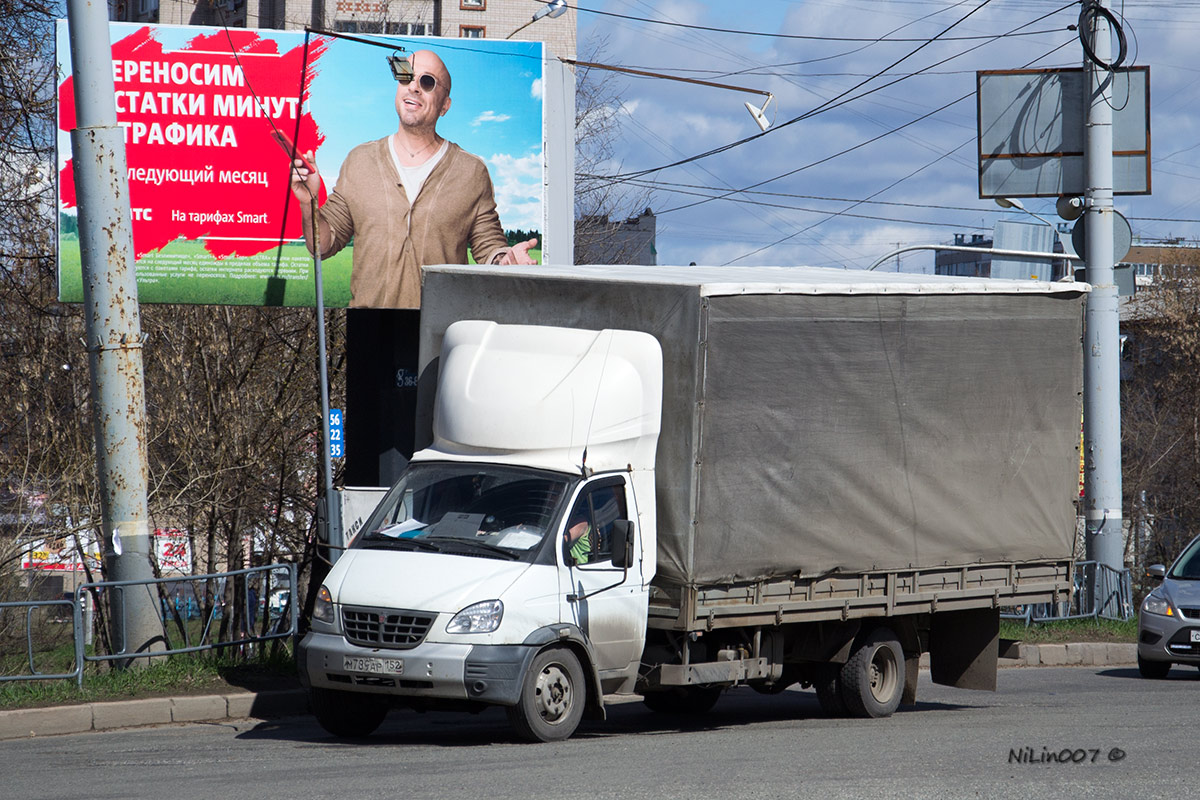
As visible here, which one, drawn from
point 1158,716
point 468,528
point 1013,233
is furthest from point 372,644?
Answer: point 1013,233

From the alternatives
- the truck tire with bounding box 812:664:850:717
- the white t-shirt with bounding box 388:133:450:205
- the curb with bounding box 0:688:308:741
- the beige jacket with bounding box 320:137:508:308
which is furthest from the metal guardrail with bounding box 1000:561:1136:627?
the curb with bounding box 0:688:308:741

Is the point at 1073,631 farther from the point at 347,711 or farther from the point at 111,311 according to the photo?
the point at 111,311

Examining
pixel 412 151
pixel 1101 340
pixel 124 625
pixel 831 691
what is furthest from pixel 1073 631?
pixel 124 625

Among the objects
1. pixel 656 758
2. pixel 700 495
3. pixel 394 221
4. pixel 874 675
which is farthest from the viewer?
pixel 394 221

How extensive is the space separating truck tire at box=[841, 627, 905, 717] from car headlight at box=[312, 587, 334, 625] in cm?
418

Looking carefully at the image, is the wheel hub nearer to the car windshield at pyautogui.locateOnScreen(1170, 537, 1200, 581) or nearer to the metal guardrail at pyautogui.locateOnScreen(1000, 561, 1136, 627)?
the car windshield at pyautogui.locateOnScreen(1170, 537, 1200, 581)

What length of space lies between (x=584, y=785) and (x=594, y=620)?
2.10m

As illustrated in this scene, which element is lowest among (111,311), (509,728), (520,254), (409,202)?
(509,728)

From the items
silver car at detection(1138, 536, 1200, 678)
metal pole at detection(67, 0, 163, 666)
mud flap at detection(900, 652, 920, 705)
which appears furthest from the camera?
silver car at detection(1138, 536, 1200, 678)

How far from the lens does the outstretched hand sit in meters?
17.7

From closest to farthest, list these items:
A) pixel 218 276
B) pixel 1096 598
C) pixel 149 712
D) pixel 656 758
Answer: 1. pixel 656 758
2. pixel 149 712
3. pixel 218 276
4. pixel 1096 598

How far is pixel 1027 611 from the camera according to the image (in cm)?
1742

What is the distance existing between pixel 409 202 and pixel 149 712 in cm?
853

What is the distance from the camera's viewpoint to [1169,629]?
14.6m
